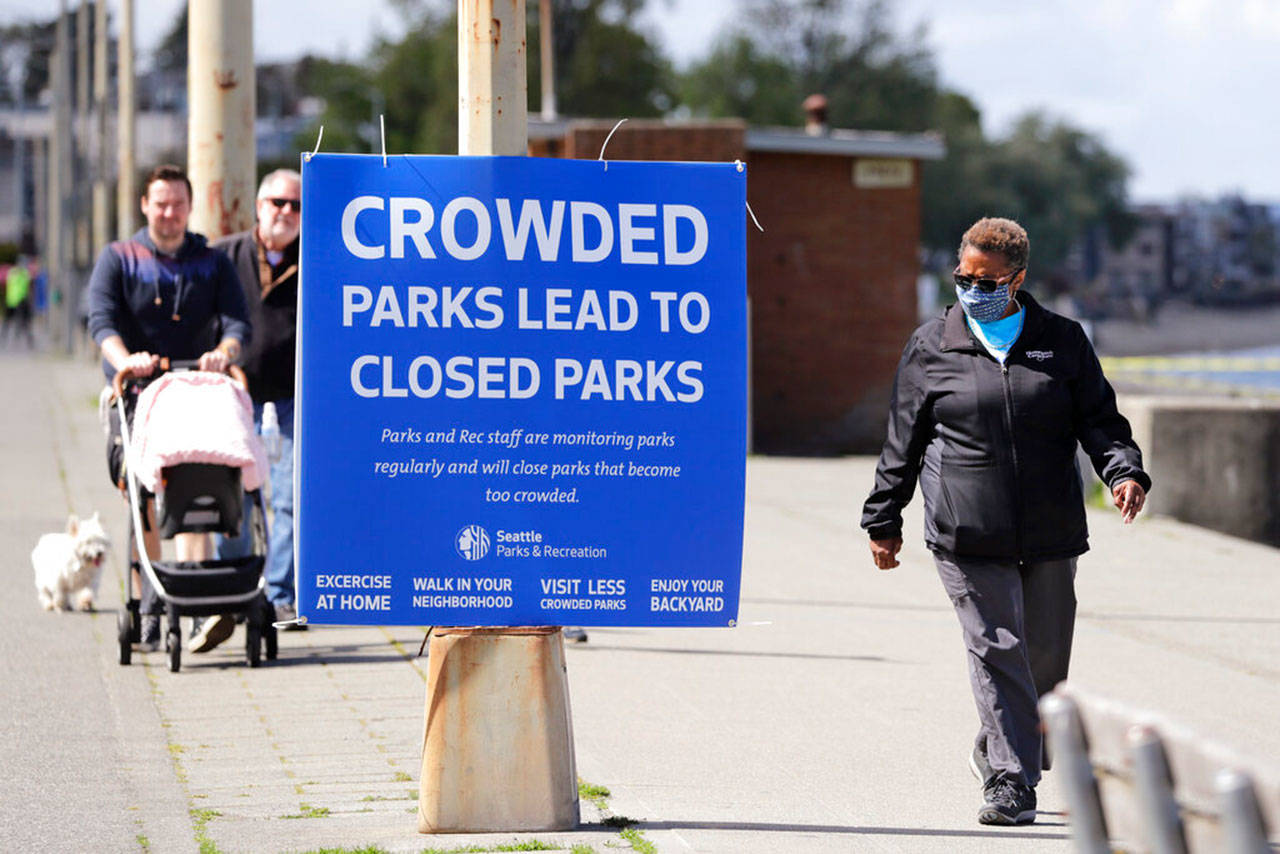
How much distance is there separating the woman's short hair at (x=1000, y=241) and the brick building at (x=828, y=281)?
13679mm

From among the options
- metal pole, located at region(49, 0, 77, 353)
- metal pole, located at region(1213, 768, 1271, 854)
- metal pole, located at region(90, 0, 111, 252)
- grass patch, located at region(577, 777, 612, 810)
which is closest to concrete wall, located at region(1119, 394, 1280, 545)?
grass patch, located at region(577, 777, 612, 810)

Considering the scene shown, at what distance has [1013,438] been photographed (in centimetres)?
573

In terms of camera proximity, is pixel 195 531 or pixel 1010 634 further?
pixel 195 531

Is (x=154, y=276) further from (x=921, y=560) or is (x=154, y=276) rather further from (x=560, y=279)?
(x=921, y=560)

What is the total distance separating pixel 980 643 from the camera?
5770 millimetres

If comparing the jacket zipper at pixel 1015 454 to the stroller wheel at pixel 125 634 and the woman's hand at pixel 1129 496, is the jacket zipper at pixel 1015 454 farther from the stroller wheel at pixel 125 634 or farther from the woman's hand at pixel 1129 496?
the stroller wheel at pixel 125 634

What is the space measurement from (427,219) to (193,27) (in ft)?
18.1

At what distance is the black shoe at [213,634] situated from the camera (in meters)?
8.52

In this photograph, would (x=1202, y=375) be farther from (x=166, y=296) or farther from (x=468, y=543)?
(x=468, y=543)

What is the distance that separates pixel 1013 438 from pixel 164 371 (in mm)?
3907

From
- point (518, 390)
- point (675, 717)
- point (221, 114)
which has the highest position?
point (221, 114)

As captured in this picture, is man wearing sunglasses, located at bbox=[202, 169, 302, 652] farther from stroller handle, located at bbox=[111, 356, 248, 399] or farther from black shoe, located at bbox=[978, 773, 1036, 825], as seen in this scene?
black shoe, located at bbox=[978, 773, 1036, 825]

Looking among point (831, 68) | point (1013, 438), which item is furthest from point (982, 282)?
point (831, 68)

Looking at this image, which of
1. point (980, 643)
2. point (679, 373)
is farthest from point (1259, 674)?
point (679, 373)
